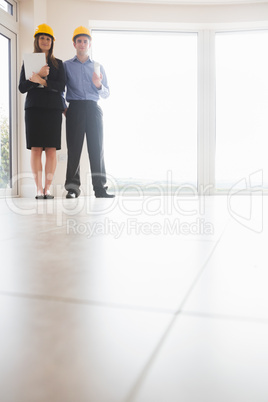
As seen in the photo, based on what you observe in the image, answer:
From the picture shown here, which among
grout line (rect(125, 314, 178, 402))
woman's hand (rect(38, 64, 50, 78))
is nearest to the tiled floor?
grout line (rect(125, 314, 178, 402))

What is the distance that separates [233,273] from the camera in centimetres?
54

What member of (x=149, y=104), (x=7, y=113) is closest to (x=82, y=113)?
(x=7, y=113)

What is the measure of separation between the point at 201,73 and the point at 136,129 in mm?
1024

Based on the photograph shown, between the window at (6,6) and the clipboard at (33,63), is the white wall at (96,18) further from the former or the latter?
the clipboard at (33,63)

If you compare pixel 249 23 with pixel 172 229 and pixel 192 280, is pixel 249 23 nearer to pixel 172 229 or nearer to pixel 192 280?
pixel 172 229

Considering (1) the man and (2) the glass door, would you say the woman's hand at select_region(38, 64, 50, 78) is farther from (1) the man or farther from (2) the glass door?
(2) the glass door

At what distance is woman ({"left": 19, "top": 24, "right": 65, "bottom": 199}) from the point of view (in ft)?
9.77

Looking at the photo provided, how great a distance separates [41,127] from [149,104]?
1817 millimetres

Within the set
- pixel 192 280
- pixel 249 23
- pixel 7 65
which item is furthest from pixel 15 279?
pixel 249 23

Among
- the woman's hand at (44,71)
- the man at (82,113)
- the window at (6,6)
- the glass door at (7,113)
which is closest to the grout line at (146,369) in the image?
the man at (82,113)

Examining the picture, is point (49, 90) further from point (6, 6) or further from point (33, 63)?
point (6, 6)

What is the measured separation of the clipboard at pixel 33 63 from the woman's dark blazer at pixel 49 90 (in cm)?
8

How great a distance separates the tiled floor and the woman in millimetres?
2456

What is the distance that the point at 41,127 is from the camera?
3.03 m
